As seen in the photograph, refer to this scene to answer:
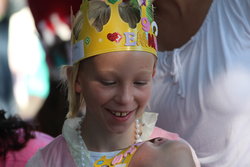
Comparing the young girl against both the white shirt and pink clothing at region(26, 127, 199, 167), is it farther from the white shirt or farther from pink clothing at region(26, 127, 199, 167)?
the white shirt

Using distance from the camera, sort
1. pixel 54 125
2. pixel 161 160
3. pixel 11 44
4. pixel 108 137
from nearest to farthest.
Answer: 1. pixel 161 160
2. pixel 108 137
3. pixel 54 125
4. pixel 11 44

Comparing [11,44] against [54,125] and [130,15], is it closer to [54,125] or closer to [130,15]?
[54,125]

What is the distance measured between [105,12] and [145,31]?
0.13m

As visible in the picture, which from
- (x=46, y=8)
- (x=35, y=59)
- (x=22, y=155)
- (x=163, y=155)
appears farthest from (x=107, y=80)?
(x=35, y=59)

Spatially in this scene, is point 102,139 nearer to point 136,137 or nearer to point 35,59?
point 136,137

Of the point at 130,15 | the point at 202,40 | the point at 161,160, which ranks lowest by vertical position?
the point at 161,160

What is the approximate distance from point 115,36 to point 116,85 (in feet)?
0.48

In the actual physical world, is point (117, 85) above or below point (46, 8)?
below

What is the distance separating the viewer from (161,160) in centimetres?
108

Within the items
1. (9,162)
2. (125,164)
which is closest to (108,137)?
(125,164)

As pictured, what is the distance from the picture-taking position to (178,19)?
1694 millimetres

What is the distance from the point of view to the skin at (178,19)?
5.40 feet

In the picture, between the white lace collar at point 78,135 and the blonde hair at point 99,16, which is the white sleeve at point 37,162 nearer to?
the white lace collar at point 78,135

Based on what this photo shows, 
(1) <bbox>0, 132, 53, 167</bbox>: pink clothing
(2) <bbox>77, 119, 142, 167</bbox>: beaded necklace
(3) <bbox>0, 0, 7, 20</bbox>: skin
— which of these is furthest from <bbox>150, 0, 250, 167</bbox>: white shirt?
(3) <bbox>0, 0, 7, 20</bbox>: skin
